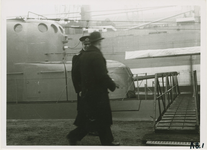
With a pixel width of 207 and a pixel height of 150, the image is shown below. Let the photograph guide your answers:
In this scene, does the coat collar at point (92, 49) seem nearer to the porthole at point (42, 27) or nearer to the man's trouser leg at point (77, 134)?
the man's trouser leg at point (77, 134)

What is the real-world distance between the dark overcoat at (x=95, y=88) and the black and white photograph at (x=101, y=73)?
1 centimetres

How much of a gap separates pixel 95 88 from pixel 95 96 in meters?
0.09

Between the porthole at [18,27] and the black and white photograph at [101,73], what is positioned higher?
the porthole at [18,27]

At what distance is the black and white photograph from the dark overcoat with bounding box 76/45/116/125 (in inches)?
0.5

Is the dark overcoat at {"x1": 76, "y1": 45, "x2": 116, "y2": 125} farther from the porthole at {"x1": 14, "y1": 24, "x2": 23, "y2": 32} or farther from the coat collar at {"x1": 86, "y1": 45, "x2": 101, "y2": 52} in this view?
the porthole at {"x1": 14, "y1": 24, "x2": 23, "y2": 32}

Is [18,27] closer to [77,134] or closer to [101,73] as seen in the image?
[101,73]

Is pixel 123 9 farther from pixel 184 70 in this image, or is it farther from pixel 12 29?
pixel 12 29

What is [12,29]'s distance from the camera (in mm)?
4199

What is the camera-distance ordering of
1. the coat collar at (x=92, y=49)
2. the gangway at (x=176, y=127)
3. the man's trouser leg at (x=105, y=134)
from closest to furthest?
the man's trouser leg at (x=105, y=134) → the coat collar at (x=92, y=49) → the gangway at (x=176, y=127)

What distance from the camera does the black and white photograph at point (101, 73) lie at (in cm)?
324

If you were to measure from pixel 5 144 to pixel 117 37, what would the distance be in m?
2.14

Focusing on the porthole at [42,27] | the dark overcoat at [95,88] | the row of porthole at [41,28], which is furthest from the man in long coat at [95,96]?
the porthole at [42,27]

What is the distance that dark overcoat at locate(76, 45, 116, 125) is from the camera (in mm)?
3062

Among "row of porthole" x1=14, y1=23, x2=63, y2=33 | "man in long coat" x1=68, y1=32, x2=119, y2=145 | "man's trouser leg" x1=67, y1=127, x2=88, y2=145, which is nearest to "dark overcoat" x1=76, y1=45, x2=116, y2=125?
"man in long coat" x1=68, y1=32, x2=119, y2=145
